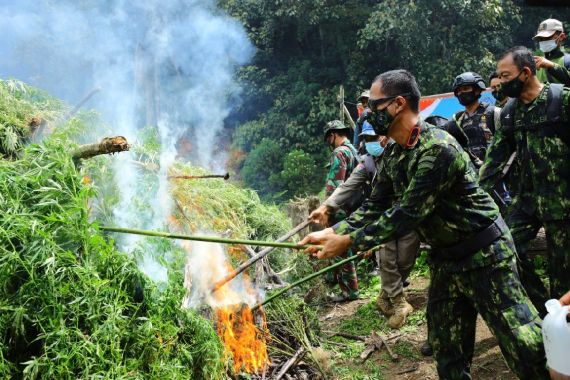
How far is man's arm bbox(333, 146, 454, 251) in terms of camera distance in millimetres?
3188

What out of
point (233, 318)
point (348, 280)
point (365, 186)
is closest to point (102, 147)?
point (233, 318)

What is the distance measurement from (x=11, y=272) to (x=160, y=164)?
10.1 ft

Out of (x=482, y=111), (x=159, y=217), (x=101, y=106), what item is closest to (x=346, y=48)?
(x=101, y=106)

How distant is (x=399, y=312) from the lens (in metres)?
6.11

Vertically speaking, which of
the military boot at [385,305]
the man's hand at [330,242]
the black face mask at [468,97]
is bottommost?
the military boot at [385,305]

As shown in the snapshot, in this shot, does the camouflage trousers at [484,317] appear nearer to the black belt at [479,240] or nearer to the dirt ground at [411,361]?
the black belt at [479,240]

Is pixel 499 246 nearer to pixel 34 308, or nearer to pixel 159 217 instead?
pixel 34 308

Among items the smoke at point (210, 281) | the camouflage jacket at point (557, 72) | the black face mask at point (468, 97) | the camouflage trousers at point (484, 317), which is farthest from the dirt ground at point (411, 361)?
the camouflage jacket at point (557, 72)

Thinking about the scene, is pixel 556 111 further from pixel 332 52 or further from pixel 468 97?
pixel 332 52

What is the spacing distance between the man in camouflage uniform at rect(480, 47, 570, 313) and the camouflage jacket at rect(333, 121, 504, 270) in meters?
1.25

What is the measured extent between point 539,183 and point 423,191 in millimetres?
1757

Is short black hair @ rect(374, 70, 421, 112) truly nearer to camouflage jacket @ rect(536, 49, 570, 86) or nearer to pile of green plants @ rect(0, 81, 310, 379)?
pile of green plants @ rect(0, 81, 310, 379)

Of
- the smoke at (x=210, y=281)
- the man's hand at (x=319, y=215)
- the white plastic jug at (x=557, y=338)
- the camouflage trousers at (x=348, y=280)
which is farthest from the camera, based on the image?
the camouflage trousers at (x=348, y=280)

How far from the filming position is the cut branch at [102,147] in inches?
170
